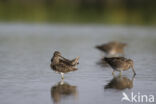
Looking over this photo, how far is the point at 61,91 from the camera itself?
37.2 ft

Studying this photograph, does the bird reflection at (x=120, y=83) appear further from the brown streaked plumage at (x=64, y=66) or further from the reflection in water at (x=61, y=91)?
the brown streaked plumage at (x=64, y=66)

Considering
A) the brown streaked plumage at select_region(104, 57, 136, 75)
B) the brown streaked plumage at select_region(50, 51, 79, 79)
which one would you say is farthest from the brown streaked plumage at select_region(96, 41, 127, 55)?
the brown streaked plumage at select_region(50, 51, 79, 79)

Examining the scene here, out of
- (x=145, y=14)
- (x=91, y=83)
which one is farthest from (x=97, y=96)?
(x=145, y=14)

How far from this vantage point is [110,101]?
10.2 metres

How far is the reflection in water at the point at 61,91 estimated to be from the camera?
10.6 meters

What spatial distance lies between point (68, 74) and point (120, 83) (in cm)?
194

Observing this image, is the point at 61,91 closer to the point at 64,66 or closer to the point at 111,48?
the point at 64,66

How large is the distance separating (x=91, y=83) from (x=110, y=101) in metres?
2.15

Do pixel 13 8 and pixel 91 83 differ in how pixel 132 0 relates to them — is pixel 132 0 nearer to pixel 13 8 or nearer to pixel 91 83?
pixel 13 8

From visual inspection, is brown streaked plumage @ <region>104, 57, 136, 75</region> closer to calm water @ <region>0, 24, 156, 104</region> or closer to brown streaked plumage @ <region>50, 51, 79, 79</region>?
calm water @ <region>0, 24, 156, 104</region>

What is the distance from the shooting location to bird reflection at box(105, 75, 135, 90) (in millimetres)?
11852

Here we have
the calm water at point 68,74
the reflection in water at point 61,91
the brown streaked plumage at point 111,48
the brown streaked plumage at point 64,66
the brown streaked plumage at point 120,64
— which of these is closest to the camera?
the reflection in water at point 61,91

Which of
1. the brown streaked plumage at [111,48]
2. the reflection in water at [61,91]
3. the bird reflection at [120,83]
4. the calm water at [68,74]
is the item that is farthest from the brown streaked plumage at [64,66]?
the brown streaked plumage at [111,48]

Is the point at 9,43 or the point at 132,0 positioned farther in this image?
the point at 132,0
